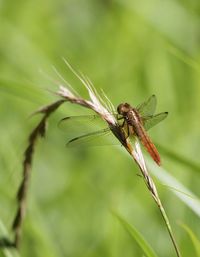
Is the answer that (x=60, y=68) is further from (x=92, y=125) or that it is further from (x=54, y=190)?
(x=92, y=125)

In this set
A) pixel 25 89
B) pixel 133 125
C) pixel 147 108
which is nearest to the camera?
pixel 133 125

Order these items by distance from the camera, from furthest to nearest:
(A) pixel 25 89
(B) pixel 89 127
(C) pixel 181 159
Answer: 1. (B) pixel 89 127
2. (A) pixel 25 89
3. (C) pixel 181 159

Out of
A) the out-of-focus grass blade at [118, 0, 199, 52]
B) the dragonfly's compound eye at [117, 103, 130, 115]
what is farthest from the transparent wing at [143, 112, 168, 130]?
the out-of-focus grass blade at [118, 0, 199, 52]

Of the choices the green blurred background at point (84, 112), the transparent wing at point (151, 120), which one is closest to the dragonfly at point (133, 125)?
the transparent wing at point (151, 120)

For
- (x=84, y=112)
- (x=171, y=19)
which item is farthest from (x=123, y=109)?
(x=171, y=19)

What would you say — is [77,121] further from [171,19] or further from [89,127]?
[171,19]

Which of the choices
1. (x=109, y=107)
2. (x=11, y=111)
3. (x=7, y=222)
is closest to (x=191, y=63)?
(x=109, y=107)

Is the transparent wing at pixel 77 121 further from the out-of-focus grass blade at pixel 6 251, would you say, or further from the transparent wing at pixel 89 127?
the out-of-focus grass blade at pixel 6 251

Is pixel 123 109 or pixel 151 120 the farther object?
pixel 151 120
